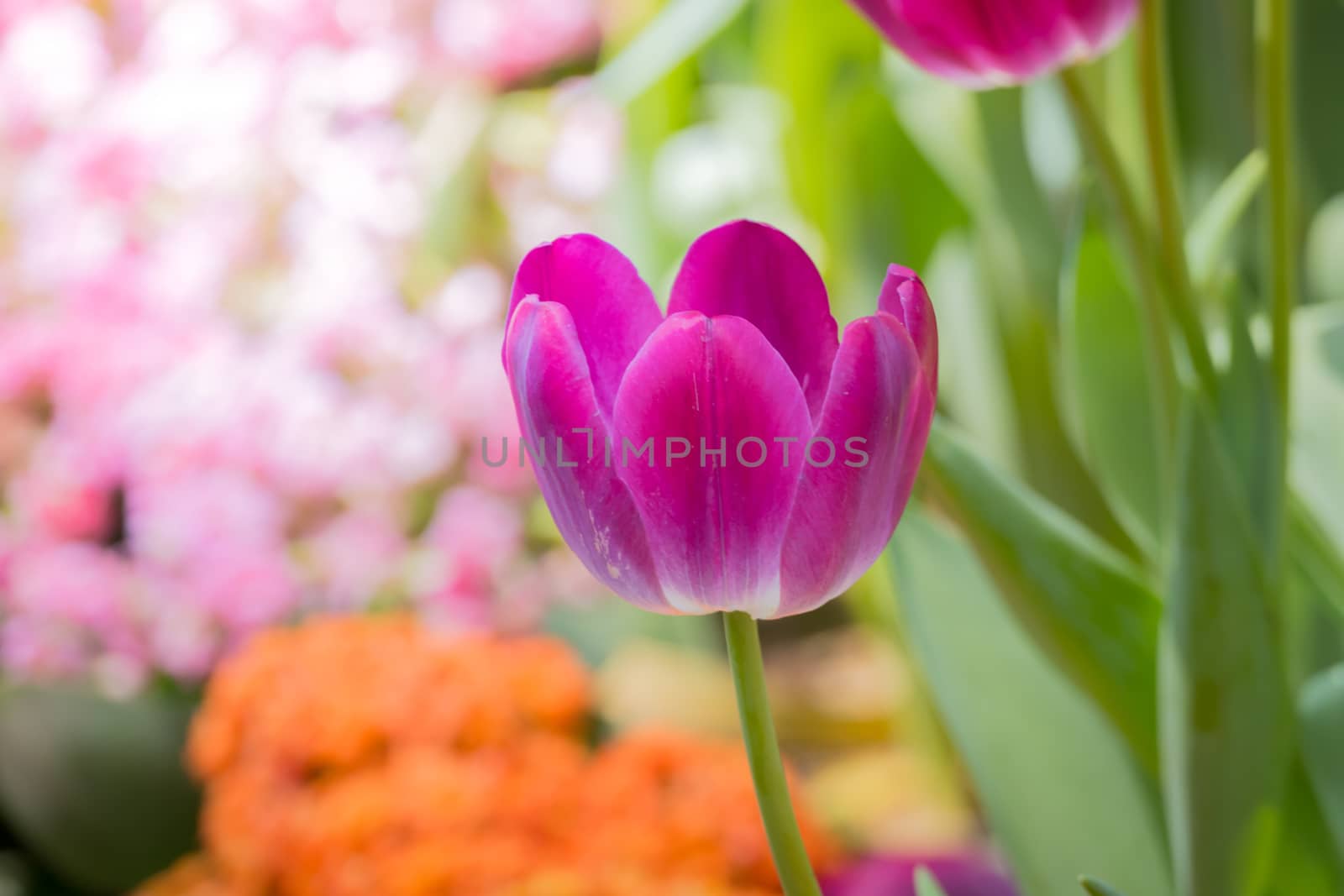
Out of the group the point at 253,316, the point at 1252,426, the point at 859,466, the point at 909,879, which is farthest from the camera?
the point at 253,316

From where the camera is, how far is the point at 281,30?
3.11 feet

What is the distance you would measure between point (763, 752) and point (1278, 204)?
175 millimetres

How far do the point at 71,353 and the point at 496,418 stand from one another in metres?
0.28

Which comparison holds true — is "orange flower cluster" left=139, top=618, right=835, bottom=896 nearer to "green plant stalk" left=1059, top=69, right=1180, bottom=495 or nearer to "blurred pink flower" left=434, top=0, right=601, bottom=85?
"green plant stalk" left=1059, top=69, right=1180, bottom=495

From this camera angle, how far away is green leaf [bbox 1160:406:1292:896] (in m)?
0.23

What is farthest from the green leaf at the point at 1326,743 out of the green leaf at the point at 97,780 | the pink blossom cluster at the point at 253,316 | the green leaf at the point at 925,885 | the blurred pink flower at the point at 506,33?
the blurred pink flower at the point at 506,33

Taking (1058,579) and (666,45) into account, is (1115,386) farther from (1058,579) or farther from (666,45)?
(666,45)

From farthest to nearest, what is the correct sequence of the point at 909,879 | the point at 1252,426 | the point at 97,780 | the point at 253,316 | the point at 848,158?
the point at 253,316
the point at 97,780
the point at 848,158
the point at 909,879
the point at 1252,426

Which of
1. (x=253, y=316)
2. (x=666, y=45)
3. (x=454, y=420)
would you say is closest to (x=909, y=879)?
(x=666, y=45)

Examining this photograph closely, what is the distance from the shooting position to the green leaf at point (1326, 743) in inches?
10.5

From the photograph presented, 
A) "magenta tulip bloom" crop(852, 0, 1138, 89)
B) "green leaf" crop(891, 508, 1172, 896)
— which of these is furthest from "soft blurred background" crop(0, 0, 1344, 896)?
"magenta tulip bloom" crop(852, 0, 1138, 89)

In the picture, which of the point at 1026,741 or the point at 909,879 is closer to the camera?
the point at 1026,741

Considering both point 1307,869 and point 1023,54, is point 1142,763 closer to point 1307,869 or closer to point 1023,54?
point 1307,869

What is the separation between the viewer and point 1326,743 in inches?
10.6
